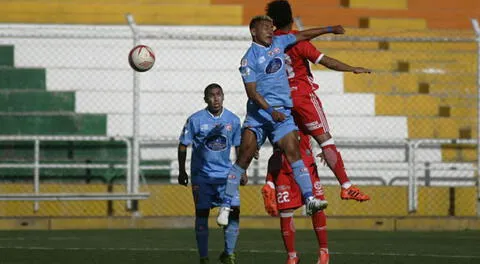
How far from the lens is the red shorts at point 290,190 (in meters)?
10.9

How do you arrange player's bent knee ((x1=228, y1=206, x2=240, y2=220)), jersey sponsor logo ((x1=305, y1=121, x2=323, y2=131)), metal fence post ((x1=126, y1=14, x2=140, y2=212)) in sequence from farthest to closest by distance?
metal fence post ((x1=126, y1=14, x2=140, y2=212)) < player's bent knee ((x1=228, y1=206, x2=240, y2=220)) < jersey sponsor logo ((x1=305, y1=121, x2=323, y2=131))

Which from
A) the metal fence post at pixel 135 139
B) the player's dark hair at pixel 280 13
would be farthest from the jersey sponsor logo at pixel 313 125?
the metal fence post at pixel 135 139

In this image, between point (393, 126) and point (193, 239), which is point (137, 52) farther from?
point (393, 126)

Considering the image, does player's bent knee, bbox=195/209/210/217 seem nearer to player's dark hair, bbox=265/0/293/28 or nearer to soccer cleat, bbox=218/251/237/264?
soccer cleat, bbox=218/251/237/264

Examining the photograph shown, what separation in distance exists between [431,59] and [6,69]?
21.7 feet

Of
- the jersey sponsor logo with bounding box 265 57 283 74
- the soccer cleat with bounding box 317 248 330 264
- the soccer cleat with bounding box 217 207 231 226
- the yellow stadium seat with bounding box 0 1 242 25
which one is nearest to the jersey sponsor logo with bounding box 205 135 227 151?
the soccer cleat with bounding box 217 207 231 226

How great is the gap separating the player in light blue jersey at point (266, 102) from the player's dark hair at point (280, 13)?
0.29m

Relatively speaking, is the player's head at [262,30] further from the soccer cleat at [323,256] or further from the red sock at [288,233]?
the soccer cleat at [323,256]

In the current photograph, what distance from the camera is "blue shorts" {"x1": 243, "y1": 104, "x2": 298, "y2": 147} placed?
1070 centimetres

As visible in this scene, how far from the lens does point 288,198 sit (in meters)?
10.9

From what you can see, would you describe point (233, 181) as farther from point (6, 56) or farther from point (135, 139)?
point (6, 56)

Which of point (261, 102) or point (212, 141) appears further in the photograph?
point (212, 141)

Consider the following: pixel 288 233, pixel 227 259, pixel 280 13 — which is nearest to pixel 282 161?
pixel 288 233

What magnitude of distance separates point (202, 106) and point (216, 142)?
7258mm
